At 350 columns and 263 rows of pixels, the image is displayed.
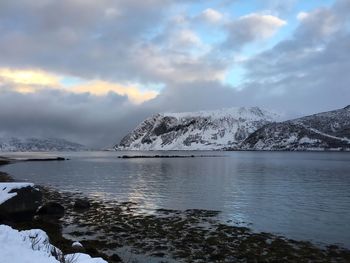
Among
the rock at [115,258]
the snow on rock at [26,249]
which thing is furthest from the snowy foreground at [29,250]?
the rock at [115,258]

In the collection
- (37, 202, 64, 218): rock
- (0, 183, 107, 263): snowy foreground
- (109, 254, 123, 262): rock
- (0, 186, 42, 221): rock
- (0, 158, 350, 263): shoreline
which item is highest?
(0, 183, 107, 263): snowy foreground

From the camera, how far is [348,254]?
24.6 m

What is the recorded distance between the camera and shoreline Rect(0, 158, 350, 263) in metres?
23.9

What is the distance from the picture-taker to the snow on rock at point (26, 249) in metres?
11.5

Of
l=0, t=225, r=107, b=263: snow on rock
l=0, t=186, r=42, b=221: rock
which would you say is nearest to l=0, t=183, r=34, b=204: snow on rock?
l=0, t=186, r=42, b=221: rock

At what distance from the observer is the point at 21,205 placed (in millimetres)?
30172

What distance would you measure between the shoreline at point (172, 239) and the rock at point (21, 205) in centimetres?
116

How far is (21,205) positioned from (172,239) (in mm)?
11714

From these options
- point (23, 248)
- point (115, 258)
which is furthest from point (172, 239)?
point (23, 248)

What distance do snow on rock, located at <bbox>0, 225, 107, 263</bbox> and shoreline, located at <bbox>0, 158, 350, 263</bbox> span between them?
6286mm

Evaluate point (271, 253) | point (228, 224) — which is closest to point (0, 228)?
point (271, 253)

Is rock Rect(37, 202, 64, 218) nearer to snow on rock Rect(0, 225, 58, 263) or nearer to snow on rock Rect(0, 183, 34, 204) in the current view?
snow on rock Rect(0, 183, 34, 204)

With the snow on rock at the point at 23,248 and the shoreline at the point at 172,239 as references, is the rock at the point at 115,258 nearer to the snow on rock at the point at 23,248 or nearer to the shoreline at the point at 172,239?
the shoreline at the point at 172,239

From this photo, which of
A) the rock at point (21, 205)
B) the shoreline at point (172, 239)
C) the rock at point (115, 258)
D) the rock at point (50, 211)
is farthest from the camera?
the rock at point (50, 211)
